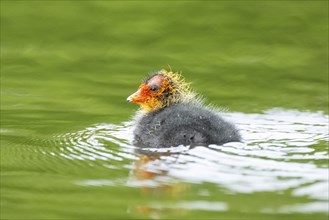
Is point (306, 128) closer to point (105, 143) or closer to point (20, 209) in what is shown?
point (105, 143)

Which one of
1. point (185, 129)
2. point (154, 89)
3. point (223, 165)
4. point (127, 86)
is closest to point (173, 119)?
point (185, 129)

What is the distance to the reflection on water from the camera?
737 centimetres

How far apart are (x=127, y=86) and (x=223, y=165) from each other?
4.15 m

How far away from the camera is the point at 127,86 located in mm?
12125

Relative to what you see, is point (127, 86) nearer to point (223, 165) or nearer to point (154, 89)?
point (154, 89)

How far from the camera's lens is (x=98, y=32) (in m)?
14.5

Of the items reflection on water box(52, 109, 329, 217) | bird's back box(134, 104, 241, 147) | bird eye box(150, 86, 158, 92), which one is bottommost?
reflection on water box(52, 109, 329, 217)

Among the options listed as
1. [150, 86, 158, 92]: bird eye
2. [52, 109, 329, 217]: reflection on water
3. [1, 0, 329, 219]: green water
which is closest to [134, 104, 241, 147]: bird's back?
[52, 109, 329, 217]: reflection on water

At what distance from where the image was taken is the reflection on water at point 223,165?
7.37 m

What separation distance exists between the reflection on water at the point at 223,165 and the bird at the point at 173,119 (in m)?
0.12

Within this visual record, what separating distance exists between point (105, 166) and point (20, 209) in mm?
1283

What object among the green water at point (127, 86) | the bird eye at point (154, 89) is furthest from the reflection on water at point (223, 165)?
the bird eye at point (154, 89)

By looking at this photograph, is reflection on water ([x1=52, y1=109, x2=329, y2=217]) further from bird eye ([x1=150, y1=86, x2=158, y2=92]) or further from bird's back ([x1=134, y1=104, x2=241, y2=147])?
bird eye ([x1=150, y1=86, x2=158, y2=92])

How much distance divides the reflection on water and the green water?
0.02 metres
